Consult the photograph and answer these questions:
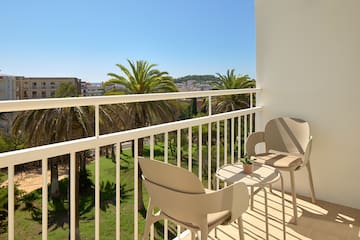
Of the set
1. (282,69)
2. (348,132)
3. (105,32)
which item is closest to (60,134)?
(282,69)

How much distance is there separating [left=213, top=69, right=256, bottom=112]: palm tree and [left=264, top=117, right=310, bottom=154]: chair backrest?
25.1 ft

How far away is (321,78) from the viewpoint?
314 centimetres

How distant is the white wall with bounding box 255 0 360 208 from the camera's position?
2.97 meters

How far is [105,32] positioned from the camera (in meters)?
20.3

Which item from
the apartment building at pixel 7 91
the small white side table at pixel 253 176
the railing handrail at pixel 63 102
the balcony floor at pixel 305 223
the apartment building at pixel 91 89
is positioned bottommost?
the balcony floor at pixel 305 223

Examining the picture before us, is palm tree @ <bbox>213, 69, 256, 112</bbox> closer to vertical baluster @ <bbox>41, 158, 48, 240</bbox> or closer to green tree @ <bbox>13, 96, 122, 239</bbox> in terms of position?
green tree @ <bbox>13, 96, 122, 239</bbox>

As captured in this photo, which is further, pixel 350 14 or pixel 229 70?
pixel 229 70

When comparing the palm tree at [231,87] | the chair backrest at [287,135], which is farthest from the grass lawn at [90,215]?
the chair backrest at [287,135]

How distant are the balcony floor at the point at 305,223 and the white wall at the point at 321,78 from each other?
224 millimetres

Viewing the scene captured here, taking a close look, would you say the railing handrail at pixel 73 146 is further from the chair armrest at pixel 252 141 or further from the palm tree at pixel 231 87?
the palm tree at pixel 231 87

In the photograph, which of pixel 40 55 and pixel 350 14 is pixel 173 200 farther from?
pixel 40 55

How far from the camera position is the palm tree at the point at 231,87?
11086mm

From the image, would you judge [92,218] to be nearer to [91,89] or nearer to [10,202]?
[91,89]

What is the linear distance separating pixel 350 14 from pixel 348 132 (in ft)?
3.89
